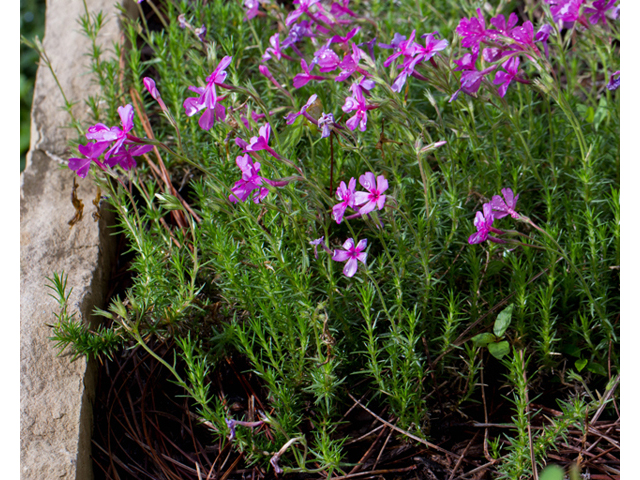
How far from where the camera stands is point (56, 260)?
8.14ft

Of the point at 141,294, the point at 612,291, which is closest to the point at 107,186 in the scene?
the point at 141,294

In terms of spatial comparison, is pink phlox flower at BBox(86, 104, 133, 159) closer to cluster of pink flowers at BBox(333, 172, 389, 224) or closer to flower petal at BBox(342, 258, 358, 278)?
→ cluster of pink flowers at BBox(333, 172, 389, 224)

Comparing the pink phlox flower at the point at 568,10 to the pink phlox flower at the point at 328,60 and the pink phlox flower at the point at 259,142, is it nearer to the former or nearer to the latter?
the pink phlox flower at the point at 328,60

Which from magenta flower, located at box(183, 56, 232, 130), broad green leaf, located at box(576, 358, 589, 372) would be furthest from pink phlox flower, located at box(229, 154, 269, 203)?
broad green leaf, located at box(576, 358, 589, 372)

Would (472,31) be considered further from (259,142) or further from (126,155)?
(126,155)

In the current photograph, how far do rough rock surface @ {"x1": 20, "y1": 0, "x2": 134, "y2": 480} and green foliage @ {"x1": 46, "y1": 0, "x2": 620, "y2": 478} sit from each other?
7.1 inches

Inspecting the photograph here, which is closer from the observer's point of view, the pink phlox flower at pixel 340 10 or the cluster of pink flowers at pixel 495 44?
the cluster of pink flowers at pixel 495 44

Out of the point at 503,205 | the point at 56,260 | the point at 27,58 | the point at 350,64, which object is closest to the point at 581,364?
the point at 503,205

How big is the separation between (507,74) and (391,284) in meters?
0.86

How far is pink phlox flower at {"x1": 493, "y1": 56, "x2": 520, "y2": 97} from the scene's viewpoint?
191 cm

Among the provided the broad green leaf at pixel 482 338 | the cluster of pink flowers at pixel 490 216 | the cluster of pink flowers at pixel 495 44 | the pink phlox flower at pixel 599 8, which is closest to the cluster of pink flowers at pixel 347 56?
the cluster of pink flowers at pixel 495 44

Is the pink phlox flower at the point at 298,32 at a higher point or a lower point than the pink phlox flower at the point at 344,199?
higher

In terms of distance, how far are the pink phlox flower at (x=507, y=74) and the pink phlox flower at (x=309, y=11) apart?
0.78m

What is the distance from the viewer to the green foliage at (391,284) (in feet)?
6.16
